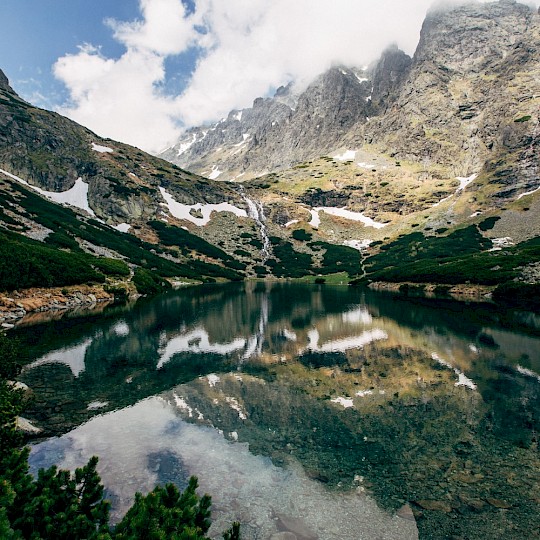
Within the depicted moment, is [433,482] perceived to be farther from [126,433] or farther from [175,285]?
[175,285]

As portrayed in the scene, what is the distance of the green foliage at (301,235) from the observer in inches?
5651

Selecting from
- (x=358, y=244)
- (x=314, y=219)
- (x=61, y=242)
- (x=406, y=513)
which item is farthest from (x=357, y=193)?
(x=406, y=513)

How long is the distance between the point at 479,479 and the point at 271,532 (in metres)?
6.39

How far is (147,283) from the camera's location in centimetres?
7119

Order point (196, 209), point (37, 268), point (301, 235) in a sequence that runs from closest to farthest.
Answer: point (37, 268)
point (301, 235)
point (196, 209)

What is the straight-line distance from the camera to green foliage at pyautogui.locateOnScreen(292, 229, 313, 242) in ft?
471

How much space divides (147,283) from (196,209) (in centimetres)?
8474

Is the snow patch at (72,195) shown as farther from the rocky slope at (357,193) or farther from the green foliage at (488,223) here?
the green foliage at (488,223)

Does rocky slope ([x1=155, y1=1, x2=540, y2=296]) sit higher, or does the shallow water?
rocky slope ([x1=155, y1=1, x2=540, y2=296])

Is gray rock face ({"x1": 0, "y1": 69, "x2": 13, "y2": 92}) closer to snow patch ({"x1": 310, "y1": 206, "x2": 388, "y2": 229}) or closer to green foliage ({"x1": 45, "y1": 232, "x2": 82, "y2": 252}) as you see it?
green foliage ({"x1": 45, "y1": 232, "x2": 82, "y2": 252})

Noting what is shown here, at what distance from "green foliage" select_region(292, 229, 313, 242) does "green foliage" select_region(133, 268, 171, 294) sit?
74.0 meters

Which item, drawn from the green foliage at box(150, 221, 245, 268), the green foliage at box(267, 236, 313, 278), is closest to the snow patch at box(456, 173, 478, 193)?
the green foliage at box(267, 236, 313, 278)

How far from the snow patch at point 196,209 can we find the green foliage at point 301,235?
2426 cm

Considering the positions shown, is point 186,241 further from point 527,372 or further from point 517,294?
point 527,372
